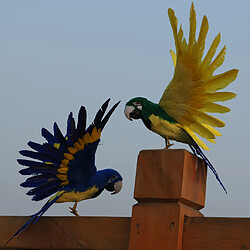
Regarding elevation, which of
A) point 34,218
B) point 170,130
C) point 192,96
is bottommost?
point 34,218

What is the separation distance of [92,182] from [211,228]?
0.76 metres

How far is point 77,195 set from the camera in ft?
6.68

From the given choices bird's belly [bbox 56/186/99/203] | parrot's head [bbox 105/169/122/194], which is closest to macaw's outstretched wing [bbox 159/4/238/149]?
bird's belly [bbox 56/186/99/203]

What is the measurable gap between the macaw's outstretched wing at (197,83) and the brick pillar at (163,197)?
0.18 metres

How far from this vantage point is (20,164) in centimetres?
188

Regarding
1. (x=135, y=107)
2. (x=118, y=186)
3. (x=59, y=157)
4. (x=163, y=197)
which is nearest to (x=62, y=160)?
(x=59, y=157)

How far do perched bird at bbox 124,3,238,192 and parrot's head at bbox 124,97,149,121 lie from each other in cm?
4

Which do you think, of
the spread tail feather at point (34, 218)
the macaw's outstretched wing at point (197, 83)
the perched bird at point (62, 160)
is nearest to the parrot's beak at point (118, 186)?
the perched bird at point (62, 160)

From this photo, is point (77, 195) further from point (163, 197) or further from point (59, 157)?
point (163, 197)

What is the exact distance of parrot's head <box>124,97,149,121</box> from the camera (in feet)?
6.21

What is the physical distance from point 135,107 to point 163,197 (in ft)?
A: 1.60

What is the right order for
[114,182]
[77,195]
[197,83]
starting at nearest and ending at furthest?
[197,83], [77,195], [114,182]

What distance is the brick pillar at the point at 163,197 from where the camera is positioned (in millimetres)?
1479

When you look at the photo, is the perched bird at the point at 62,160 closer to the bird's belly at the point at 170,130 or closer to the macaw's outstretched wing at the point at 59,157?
the macaw's outstretched wing at the point at 59,157
